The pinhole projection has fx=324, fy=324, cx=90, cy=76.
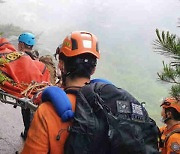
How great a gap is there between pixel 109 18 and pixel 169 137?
6919 centimetres

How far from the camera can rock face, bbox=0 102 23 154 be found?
Result: 6.34 metres

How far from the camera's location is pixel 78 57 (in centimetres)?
A: 225

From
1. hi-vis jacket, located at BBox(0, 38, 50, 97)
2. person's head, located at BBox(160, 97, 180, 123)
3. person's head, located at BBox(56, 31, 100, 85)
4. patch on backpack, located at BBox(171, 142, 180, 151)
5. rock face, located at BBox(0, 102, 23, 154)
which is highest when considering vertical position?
person's head, located at BBox(56, 31, 100, 85)

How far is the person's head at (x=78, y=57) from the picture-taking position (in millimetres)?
2252

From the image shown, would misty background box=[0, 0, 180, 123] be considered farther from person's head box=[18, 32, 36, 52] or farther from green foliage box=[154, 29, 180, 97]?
green foliage box=[154, 29, 180, 97]

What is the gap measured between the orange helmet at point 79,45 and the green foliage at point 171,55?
2.20 ft

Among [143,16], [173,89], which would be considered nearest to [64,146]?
[173,89]

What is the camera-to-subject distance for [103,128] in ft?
6.48

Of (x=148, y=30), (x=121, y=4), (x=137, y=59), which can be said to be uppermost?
(x=121, y=4)

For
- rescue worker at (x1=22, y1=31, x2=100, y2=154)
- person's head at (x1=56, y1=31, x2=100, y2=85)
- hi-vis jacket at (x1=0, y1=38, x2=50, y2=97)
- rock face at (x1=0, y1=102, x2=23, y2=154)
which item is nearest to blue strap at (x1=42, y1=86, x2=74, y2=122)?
rescue worker at (x1=22, y1=31, x2=100, y2=154)

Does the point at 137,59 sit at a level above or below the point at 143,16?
below

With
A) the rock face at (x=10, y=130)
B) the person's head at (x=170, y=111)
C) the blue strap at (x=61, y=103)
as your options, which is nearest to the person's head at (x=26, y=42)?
the rock face at (x=10, y=130)

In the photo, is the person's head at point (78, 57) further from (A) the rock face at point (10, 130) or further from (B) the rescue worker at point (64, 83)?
(A) the rock face at point (10, 130)

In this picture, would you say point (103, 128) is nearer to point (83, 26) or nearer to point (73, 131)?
point (73, 131)
